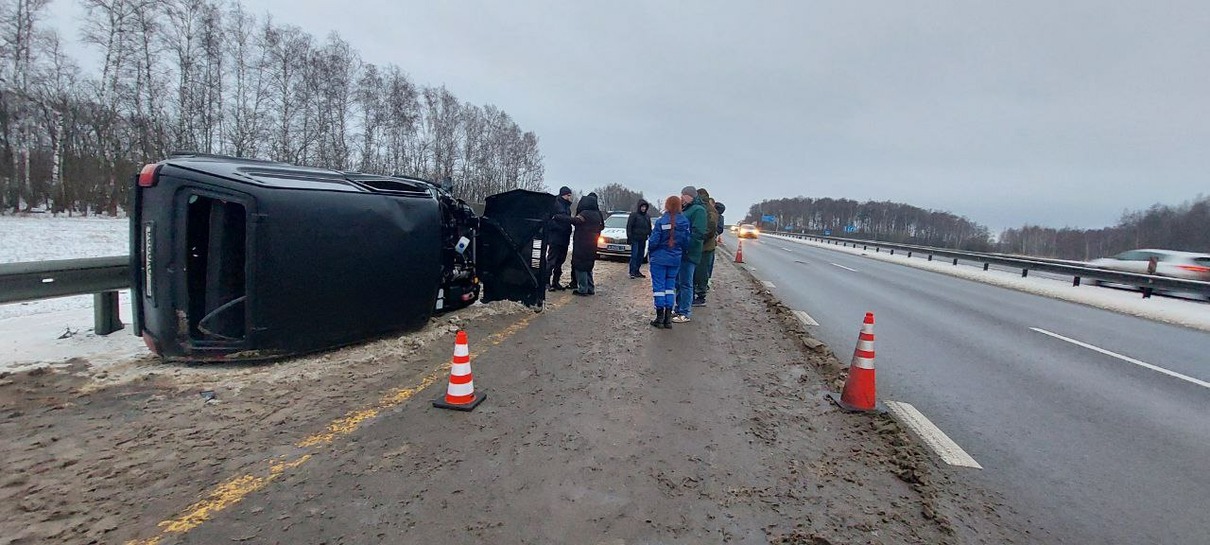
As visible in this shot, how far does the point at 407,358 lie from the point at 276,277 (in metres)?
1.42

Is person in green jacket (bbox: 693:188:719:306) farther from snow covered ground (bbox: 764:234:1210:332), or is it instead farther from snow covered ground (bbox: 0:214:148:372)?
snow covered ground (bbox: 764:234:1210:332)

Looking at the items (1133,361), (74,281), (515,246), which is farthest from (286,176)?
(1133,361)

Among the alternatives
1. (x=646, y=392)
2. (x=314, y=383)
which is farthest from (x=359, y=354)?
(x=646, y=392)

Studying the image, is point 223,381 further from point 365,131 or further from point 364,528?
point 365,131

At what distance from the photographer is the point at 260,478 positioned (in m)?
2.80

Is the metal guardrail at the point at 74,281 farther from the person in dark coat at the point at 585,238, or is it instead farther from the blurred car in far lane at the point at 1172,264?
the blurred car in far lane at the point at 1172,264

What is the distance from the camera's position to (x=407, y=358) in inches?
201

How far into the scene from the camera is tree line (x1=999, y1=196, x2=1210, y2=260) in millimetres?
61969

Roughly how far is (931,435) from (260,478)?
4.60 meters

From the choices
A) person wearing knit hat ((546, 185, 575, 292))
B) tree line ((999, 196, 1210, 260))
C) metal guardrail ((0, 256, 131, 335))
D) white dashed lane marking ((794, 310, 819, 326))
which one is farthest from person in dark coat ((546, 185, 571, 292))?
tree line ((999, 196, 1210, 260))

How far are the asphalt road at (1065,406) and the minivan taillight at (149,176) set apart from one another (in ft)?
21.6

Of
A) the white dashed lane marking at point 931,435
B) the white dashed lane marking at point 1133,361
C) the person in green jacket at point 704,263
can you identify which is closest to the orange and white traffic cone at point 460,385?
the white dashed lane marking at point 931,435

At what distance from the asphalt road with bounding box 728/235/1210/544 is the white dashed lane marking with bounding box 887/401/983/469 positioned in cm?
10

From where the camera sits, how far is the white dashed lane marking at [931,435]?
11.5 feet
